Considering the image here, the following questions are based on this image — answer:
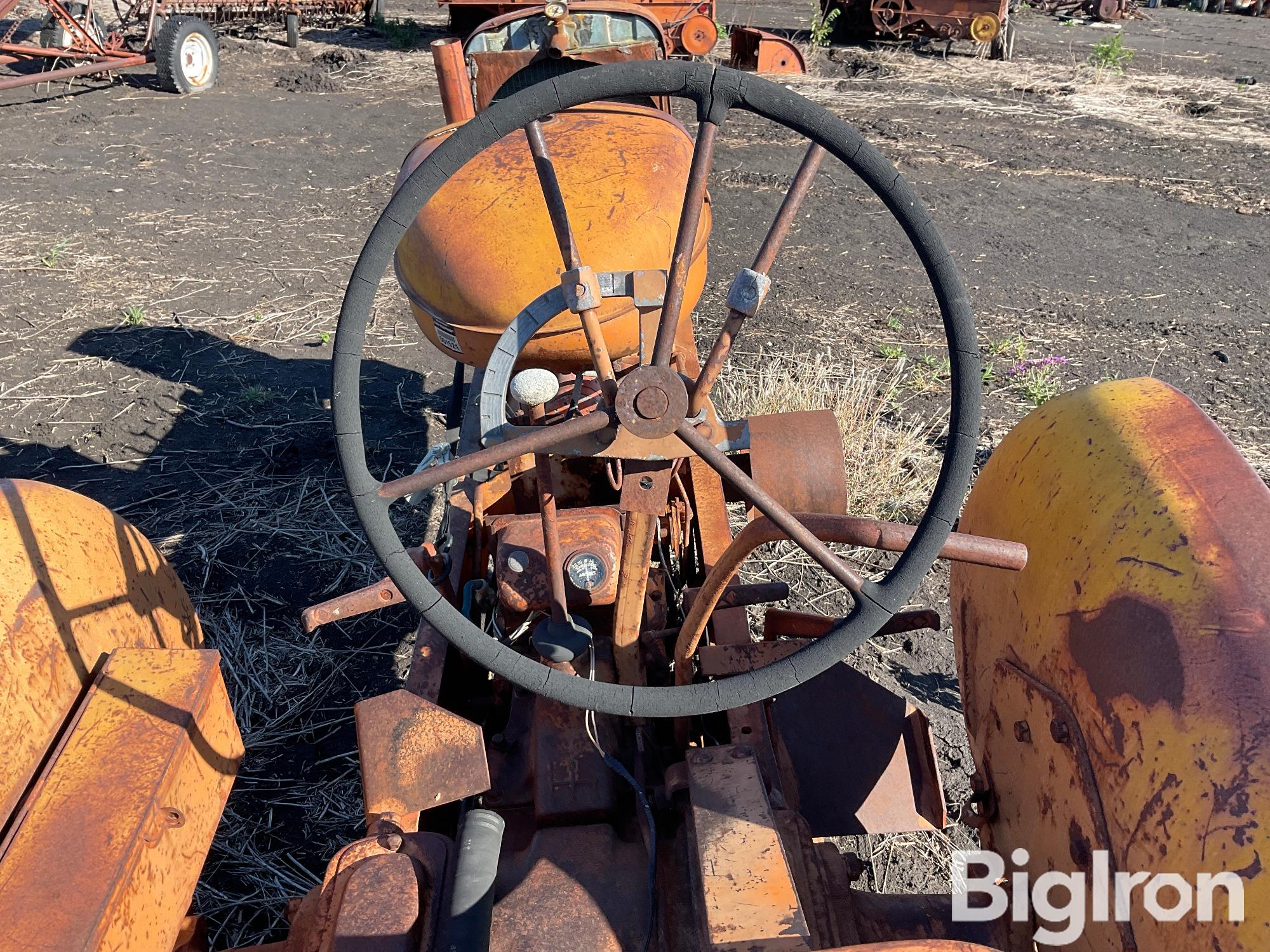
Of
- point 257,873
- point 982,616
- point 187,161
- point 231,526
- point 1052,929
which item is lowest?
point 257,873

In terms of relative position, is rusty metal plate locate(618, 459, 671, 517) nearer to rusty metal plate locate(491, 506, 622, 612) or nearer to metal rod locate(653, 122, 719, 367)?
metal rod locate(653, 122, 719, 367)

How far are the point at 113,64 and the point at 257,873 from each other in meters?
8.26

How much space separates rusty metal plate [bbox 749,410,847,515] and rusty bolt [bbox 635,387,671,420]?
0.86m

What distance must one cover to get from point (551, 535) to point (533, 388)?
0.29 metres

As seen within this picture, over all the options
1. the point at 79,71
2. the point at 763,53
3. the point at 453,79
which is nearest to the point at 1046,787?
the point at 453,79

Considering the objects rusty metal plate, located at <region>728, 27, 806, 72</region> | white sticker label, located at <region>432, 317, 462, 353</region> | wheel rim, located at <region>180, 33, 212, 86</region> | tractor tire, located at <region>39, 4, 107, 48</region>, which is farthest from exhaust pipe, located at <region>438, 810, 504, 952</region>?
tractor tire, located at <region>39, 4, 107, 48</region>

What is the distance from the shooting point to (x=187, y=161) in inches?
278

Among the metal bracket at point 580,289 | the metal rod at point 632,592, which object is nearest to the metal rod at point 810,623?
the metal rod at point 632,592

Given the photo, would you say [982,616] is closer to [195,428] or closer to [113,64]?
[195,428]

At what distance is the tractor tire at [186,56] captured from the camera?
8219 mm

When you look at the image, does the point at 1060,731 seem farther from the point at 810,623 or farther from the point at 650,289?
the point at 650,289

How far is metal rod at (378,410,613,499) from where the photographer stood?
1281mm

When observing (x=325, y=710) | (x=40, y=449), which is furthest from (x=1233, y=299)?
(x=40, y=449)

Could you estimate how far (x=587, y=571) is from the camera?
1.75 metres
